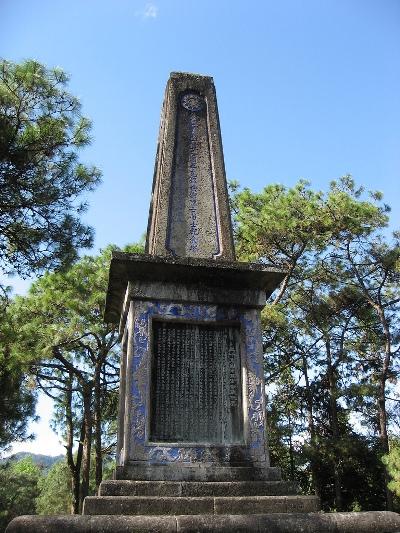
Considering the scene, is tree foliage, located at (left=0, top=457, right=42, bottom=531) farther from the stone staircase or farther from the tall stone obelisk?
the stone staircase

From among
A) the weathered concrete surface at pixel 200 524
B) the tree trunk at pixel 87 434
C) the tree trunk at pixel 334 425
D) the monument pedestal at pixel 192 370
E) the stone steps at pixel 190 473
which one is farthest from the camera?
the tree trunk at pixel 334 425

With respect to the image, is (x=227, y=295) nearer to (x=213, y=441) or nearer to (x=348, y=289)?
(x=213, y=441)

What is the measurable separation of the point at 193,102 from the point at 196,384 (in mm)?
4357

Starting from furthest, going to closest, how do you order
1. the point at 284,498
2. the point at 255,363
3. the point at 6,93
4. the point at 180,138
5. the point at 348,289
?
the point at 348,289 < the point at 6,93 < the point at 180,138 < the point at 255,363 < the point at 284,498

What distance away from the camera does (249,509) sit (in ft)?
15.5

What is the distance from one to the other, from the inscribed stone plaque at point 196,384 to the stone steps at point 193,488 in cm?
56

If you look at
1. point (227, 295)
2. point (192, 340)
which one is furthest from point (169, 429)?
point (227, 295)

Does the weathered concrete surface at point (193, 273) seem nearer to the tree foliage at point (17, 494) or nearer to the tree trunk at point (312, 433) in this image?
the tree trunk at point (312, 433)

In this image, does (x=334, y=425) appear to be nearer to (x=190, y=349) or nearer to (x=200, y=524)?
(x=190, y=349)

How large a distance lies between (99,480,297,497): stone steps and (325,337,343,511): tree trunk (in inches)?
484

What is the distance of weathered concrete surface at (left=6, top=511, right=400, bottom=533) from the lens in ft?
13.8

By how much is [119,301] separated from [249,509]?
10.2 ft

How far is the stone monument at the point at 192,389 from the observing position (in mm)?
4570

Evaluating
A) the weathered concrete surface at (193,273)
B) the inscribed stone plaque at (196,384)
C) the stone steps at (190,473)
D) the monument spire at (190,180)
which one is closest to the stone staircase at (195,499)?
the stone steps at (190,473)
